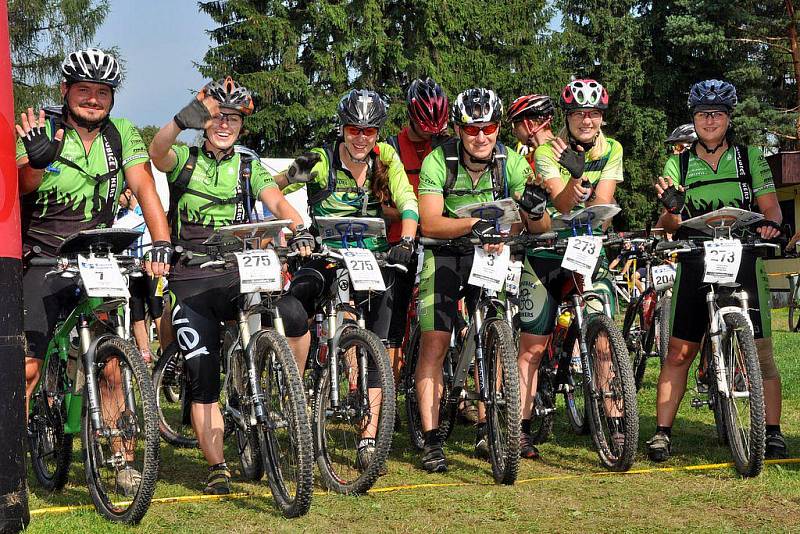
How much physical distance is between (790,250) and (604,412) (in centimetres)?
157

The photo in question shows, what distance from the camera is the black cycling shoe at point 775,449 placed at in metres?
6.57

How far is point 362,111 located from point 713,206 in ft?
7.65

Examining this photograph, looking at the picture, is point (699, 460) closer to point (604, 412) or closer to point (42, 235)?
point (604, 412)

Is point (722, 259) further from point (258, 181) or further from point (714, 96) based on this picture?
point (258, 181)

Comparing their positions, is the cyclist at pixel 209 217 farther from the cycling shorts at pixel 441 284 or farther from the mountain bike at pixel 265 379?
the cycling shorts at pixel 441 284

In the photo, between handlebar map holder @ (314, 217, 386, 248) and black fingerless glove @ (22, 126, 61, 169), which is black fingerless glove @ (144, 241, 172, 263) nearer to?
black fingerless glove @ (22, 126, 61, 169)

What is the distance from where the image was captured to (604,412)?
6395 mm

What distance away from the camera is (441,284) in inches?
258

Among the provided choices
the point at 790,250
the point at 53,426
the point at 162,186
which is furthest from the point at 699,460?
Answer: the point at 162,186

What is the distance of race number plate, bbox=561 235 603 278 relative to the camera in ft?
20.2

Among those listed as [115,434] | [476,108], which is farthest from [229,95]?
[115,434]

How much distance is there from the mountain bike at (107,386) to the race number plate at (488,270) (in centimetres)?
194

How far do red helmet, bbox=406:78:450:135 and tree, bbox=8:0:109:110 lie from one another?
27488 mm

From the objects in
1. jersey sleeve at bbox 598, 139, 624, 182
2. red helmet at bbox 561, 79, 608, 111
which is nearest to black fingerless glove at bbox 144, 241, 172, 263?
red helmet at bbox 561, 79, 608, 111
